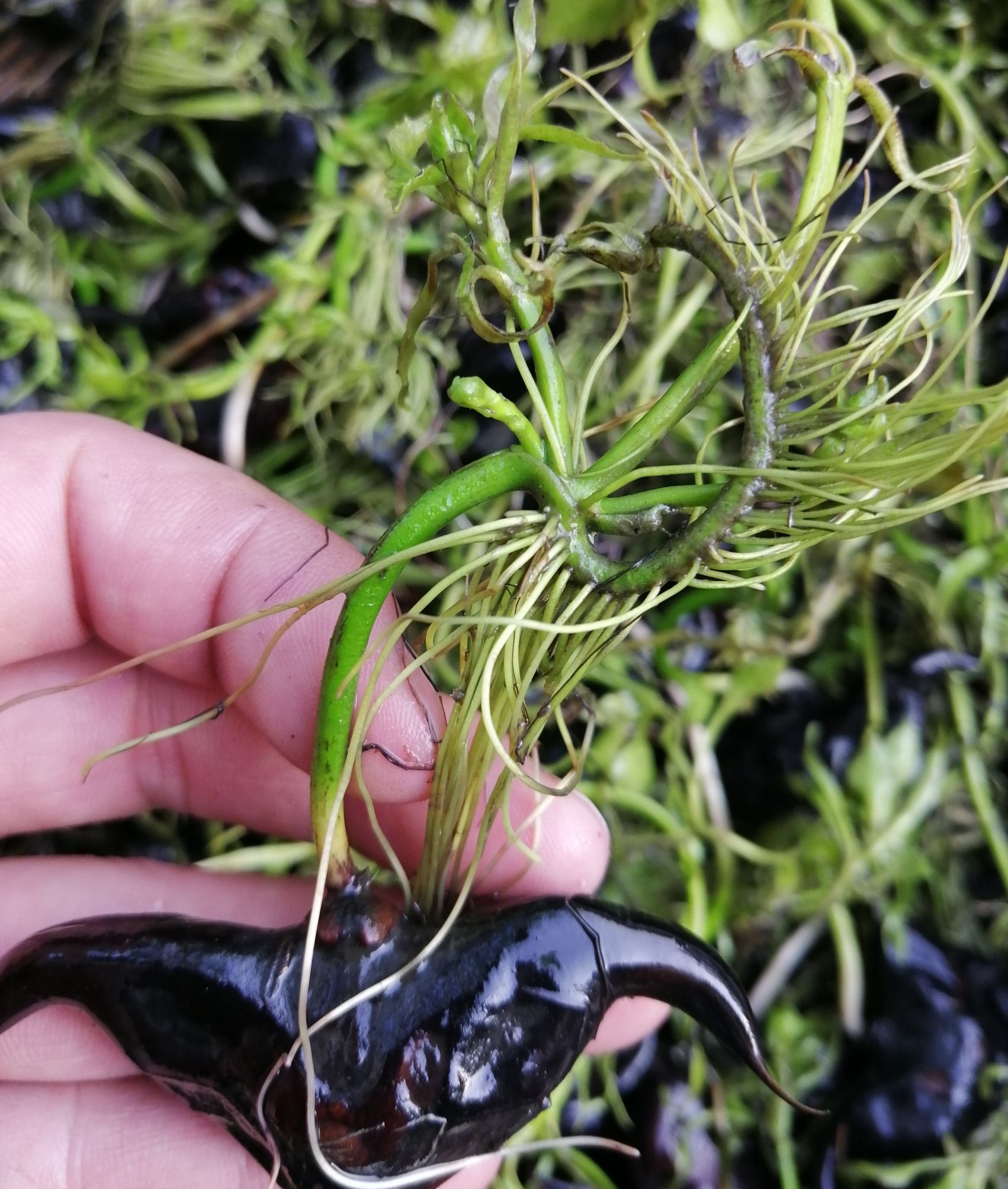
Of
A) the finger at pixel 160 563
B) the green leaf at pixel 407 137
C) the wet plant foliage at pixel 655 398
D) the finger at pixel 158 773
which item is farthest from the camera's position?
the wet plant foliage at pixel 655 398

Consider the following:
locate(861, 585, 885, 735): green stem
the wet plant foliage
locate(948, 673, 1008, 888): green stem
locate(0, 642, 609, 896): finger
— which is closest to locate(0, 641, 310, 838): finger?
locate(0, 642, 609, 896): finger

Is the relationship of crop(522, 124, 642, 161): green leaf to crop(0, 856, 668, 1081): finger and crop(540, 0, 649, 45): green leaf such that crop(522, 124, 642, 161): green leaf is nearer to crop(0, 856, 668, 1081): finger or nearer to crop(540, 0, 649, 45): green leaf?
crop(540, 0, 649, 45): green leaf

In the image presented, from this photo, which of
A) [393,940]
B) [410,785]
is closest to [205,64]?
[410,785]

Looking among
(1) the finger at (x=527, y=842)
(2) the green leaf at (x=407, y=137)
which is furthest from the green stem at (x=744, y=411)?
(1) the finger at (x=527, y=842)

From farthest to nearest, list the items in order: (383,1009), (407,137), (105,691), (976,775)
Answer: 1. (976,775)
2. (105,691)
3. (383,1009)
4. (407,137)

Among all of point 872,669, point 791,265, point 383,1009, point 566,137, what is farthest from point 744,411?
point 872,669

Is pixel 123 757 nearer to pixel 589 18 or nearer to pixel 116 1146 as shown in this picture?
pixel 116 1146

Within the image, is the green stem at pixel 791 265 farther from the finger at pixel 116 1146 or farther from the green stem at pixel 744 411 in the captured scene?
the finger at pixel 116 1146
